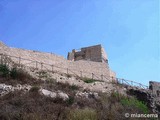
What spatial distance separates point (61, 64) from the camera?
2892cm

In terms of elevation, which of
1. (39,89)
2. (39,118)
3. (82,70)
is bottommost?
(39,118)

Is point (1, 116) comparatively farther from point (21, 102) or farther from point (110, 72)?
point (110, 72)

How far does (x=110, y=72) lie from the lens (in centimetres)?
3288

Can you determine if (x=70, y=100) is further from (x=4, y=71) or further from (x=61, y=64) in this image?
(x=61, y=64)

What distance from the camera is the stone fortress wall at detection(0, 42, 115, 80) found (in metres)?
26.2

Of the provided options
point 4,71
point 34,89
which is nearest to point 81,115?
point 34,89

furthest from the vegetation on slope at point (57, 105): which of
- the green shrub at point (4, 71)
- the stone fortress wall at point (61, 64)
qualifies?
the stone fortress wall at point (61, 64)

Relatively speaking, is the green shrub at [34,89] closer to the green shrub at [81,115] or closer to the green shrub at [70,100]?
the green shrub at [70,100]

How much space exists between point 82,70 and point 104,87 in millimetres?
4399

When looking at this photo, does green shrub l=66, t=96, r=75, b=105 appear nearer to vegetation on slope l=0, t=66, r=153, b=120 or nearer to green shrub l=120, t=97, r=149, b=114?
vegetation on slope l=0, t=66, r=153, b=120

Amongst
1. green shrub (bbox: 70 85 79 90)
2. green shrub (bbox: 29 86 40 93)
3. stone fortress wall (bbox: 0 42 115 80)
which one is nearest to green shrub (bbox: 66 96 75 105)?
green shrub (bbox: 29 86 40 93)

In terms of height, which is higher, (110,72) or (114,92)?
(110,72)

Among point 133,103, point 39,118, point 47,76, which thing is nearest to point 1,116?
point 39,118

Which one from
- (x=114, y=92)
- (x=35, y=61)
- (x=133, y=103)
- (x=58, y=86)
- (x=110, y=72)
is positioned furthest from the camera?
(x=110, y=72)
